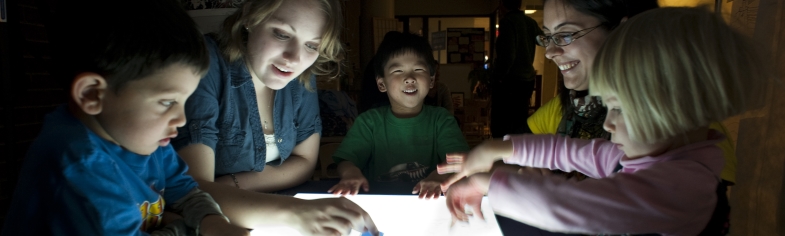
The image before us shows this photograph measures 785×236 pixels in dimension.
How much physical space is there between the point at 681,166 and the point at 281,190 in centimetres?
96

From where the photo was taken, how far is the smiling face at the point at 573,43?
1185 millimetres

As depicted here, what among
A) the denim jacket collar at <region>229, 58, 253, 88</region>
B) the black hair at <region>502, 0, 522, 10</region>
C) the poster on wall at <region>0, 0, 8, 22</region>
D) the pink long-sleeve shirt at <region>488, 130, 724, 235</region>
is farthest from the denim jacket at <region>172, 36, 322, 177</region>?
the black hair at <region>502, 0, 522, 10</region>

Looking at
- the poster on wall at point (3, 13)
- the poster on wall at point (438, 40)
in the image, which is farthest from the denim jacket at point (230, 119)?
the poster on wall at point (438, 40)

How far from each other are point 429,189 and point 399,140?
0.52 meters

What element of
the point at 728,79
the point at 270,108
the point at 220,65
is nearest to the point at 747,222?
the point at 728,79

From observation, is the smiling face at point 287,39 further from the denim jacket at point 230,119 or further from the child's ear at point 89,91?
the child's ear at point 89,91

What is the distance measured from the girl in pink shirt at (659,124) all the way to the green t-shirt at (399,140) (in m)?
0.89

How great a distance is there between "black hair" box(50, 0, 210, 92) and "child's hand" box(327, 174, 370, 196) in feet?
1.90

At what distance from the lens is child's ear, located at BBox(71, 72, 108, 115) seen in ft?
2.20

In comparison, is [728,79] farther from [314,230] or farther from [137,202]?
[137,202]

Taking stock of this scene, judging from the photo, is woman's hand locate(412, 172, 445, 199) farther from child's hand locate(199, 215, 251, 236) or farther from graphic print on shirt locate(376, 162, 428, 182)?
child's hand locate(199, 215, 251, 236)

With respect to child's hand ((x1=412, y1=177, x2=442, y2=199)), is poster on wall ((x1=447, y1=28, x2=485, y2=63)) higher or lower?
higher

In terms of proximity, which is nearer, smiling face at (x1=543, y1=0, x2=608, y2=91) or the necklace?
smiling face at (x1=543, y1=0, x2=608, y2=91)

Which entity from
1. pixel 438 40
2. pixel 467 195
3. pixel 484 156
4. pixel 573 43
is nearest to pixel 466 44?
pixel 438 40
